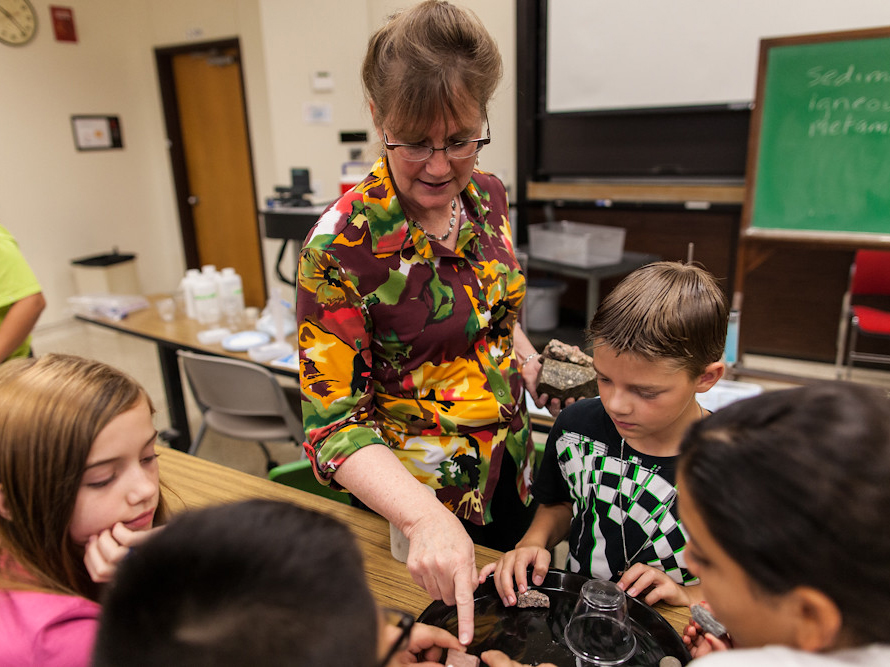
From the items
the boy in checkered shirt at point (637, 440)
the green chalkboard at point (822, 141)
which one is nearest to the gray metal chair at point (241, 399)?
the boy in checkered shirt at point (637, 440)

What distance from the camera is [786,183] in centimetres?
292

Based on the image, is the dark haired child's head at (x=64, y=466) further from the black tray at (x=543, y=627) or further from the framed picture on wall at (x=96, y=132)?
the framed picture on wall at (x=96, y=132)

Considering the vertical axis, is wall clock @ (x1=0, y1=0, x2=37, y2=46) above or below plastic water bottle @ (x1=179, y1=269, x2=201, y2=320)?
above

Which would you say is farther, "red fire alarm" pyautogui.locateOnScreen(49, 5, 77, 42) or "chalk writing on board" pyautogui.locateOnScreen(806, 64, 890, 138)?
"red fire alarm" pyautogui.locateOnScreen(49, 5, 77, 42)

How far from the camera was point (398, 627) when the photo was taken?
494 mm

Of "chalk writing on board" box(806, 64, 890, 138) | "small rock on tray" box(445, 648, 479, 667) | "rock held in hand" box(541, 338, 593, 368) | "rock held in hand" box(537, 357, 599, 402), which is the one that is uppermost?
"chalk writing on board" box(806, 64, 890, 138)

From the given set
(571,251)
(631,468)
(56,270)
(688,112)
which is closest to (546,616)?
(631,468)

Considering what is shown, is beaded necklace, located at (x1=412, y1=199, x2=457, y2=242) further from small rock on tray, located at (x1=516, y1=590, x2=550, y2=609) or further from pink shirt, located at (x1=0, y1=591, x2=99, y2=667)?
pink shirt, located at (x1=0, y1=591, x2=99, y2=667)

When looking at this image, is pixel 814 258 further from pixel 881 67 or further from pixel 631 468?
pixel 631 468

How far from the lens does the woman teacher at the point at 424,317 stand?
862mm

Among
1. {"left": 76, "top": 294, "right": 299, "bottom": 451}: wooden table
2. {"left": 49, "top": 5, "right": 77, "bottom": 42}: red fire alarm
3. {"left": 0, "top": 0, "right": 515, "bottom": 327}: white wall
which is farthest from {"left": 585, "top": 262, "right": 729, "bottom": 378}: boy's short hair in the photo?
{"left": 49, "top": 5, "right": 77, "bottom": 42}: red fire alarm

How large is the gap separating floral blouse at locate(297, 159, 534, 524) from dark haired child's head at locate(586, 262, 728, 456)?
0.67 ft

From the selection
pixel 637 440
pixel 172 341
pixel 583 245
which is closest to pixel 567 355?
pixel 637 440

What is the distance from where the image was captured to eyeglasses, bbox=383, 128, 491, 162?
0.93 m
